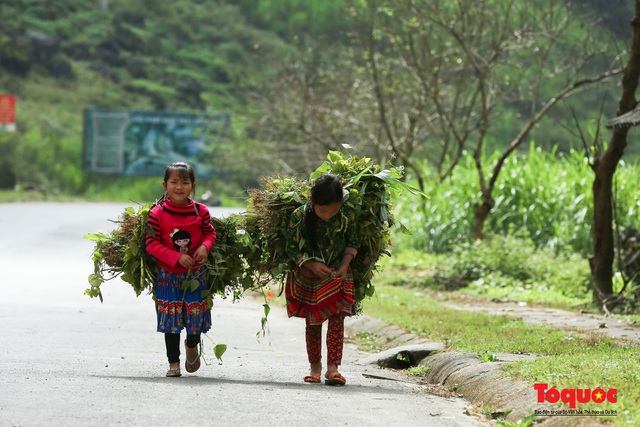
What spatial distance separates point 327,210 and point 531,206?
47.9ft

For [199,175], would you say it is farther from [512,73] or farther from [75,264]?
[75,264]

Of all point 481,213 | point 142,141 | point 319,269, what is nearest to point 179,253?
point 319,269

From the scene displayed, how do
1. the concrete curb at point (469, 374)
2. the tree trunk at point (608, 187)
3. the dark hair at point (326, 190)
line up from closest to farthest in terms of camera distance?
the concrete curb at point (469, 374) → the dark hair at point (326, 190) → the tree trunk at point (608, 187)

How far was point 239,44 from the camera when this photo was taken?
6309cm

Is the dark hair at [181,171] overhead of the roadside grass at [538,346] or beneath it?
overhead

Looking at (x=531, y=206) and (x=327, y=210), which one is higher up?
(x=327, y=210)

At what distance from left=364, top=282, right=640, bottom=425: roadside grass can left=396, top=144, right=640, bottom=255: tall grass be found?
6.61 meters

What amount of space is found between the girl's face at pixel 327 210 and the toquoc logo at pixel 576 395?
84.7 inches

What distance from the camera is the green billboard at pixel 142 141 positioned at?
47625mm

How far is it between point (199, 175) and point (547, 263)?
31395mm

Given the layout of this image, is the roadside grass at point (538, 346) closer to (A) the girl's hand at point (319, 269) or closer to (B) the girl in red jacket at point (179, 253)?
(A) the girl's hand at point (319, 269)

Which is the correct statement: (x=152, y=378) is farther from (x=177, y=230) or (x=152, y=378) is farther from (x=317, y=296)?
(x=317, y=296)

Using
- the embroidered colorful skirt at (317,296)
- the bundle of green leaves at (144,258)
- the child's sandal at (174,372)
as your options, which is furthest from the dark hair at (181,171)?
the child's sandal at (174,372)

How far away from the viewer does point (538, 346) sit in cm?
946
